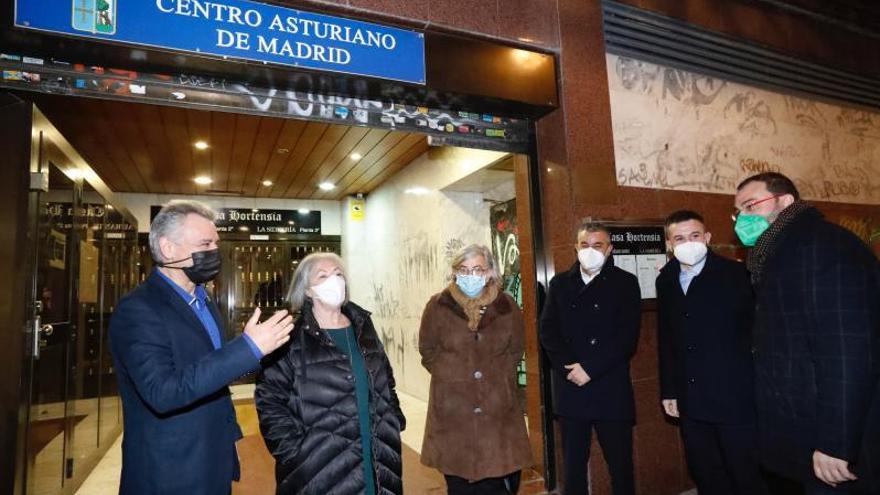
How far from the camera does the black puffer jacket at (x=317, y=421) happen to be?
2.29 meters

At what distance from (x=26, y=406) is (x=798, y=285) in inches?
147

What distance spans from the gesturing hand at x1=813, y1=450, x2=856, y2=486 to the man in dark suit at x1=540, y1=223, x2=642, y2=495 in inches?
42.9

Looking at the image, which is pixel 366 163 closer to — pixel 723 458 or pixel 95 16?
pixel 95 16

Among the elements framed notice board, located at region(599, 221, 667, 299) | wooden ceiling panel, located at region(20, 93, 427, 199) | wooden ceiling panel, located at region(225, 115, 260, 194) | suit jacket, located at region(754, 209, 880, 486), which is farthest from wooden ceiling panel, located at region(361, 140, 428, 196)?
suit jacket, located at region(754, 209, 880, 486)

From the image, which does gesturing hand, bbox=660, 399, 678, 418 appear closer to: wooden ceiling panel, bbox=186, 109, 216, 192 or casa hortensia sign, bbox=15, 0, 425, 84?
casa hortensia sign, bbox=15, 0, 425, 84

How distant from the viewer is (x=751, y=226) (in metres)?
2.72

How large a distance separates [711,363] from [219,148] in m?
5.65

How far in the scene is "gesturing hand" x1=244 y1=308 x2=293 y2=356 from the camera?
6.08ft

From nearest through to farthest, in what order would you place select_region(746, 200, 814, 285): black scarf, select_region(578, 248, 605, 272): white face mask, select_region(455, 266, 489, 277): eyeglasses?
select_region(746, 200, 814, 285): black scarf < select_region(455, 266, 489, 277): eyeglasses < select_region(578, 248, 605, 272): white face mask

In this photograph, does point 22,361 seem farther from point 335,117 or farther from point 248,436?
point 248,436

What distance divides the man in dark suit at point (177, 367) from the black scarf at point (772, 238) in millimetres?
2224

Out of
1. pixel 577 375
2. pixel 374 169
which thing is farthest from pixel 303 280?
pixel 374 169

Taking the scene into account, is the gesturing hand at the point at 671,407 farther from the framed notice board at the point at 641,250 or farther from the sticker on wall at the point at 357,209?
the sticker on wall at the point at 357,209

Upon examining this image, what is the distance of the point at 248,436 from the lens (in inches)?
235
